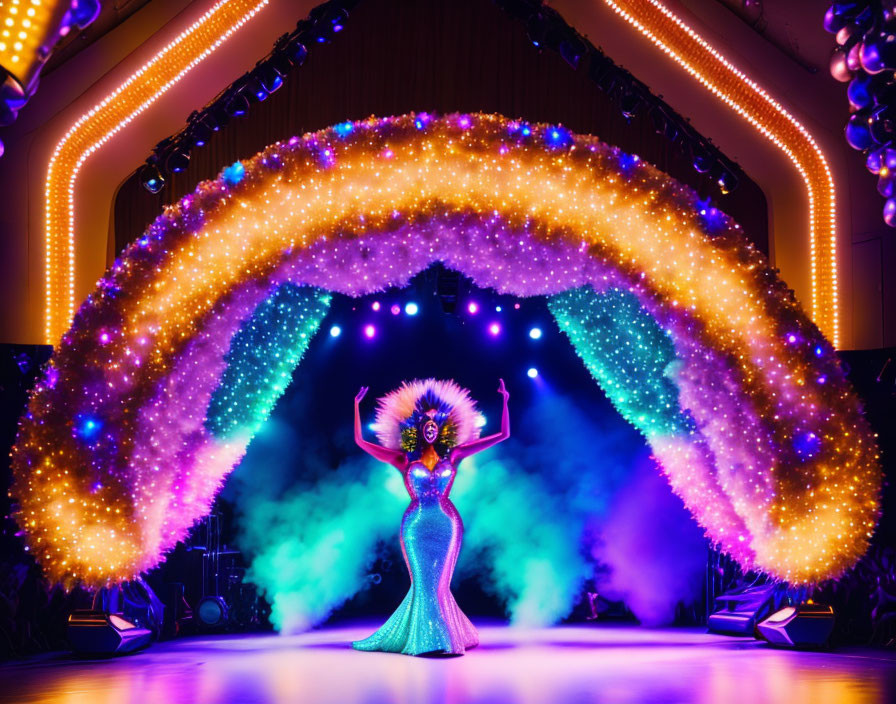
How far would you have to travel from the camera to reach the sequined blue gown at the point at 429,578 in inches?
251

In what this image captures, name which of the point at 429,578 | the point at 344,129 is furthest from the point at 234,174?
the point at 429,578

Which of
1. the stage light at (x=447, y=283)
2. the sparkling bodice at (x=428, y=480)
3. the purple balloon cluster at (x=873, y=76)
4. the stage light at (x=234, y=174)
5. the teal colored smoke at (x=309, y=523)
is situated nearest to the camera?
the purple balloon cluster at (x=873, y=76)

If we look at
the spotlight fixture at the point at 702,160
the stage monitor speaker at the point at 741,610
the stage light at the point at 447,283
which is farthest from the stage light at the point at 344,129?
the stage monitor speaker at the point at 741,610

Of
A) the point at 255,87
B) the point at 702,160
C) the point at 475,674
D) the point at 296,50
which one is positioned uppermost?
the point at 296,50

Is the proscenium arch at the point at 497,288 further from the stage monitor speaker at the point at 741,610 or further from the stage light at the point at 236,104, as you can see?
the stage monitor speaker at the point at 741,610

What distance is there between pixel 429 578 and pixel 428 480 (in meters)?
0.67

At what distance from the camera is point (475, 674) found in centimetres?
558

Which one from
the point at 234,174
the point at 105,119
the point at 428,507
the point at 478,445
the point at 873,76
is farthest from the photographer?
the point at 105,119

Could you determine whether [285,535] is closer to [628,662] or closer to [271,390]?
[271,390]

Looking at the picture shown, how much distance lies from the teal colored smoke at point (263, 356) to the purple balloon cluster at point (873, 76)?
155 inches

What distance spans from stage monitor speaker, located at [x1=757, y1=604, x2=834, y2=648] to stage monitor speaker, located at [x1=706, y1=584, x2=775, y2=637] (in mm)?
555

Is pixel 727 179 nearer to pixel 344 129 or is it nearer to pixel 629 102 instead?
pixel 629 102

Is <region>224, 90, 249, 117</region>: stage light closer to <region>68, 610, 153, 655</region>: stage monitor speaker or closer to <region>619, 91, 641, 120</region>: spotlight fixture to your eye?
<region>619, 91, 641, 120</region>: spotlight fixture

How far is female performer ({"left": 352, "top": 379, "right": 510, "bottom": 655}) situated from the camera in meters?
6.44
